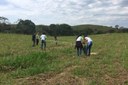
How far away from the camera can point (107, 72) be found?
12.7 metres

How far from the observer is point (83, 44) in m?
20.5

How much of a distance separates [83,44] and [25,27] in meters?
81.9

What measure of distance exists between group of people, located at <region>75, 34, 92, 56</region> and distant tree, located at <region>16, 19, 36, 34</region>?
78.8 metres

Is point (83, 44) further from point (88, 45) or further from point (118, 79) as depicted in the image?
point (118, 79)

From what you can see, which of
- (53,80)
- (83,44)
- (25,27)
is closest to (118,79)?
(53,80)

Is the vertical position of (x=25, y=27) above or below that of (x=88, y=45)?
above

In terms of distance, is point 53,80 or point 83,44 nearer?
point 53,80

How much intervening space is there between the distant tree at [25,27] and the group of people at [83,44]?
3102 inches

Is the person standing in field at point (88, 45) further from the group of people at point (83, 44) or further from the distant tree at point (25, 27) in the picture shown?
the distant tree at point (25, 27)

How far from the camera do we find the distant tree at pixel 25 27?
9925 centimetres

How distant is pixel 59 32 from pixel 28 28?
429 inches

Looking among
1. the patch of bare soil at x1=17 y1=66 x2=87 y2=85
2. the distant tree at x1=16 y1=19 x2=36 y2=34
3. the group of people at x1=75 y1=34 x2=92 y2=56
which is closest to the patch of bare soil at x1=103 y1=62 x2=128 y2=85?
the patch of bare soil at x1=17 y1=66 x2=87 y2=85

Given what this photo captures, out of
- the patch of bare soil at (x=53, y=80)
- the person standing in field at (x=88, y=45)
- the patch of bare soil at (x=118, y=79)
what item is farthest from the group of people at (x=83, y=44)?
the patch of bare soil at (x=53, y=80)

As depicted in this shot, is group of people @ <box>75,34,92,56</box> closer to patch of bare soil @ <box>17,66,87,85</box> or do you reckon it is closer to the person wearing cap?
the person wearing cap
